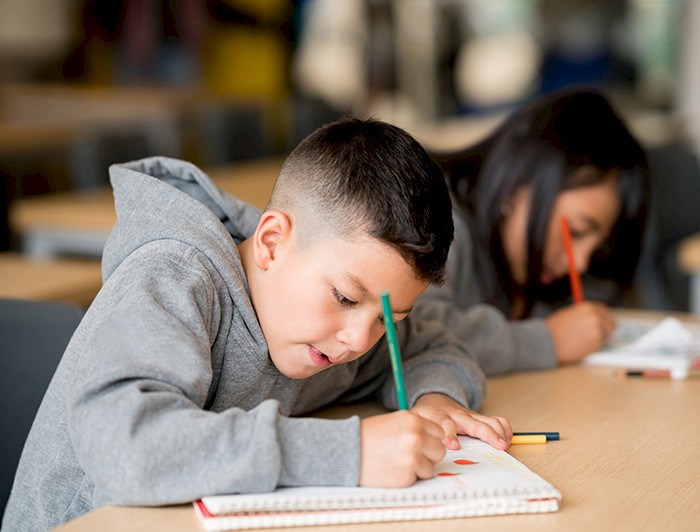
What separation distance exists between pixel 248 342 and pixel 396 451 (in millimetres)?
231

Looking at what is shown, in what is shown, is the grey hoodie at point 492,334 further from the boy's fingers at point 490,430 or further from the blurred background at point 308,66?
the blurred background at point 308,66

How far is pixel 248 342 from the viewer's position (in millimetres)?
928

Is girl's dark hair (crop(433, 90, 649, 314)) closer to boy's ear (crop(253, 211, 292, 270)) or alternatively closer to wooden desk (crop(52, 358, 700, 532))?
wooden desk (crop(52, 358, 700, 532))

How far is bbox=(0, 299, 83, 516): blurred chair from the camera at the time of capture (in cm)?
106

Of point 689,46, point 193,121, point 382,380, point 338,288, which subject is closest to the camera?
point 338,288

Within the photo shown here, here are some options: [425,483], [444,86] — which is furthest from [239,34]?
[425,483]

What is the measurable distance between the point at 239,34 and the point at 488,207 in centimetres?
450

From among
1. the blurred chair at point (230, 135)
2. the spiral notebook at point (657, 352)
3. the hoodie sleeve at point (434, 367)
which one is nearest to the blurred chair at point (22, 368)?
the hoodie sleeve at point (434, 367)

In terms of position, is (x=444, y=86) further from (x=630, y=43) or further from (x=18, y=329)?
(x=18, y=329)

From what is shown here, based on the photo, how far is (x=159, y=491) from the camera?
2.40 feet

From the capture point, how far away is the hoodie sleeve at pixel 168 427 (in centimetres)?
72

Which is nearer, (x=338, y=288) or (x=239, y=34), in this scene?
(x=338, y=288)

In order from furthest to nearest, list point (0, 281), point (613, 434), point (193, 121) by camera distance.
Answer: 1. point (193, 121)
2. point (0, 281)
3. point (613, 434)

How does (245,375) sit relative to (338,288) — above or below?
below
